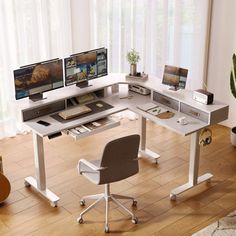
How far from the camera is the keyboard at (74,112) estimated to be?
4.75 m

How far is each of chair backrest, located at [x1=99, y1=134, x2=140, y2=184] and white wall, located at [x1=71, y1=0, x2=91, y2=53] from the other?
8.53 ft

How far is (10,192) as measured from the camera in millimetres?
4918

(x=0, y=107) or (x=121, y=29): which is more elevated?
(x=121, y=29)

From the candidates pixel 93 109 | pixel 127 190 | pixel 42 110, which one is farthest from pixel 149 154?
pixel 42 110

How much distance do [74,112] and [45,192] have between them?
2.63ft

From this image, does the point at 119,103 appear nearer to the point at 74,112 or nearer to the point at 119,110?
the point at 119,110

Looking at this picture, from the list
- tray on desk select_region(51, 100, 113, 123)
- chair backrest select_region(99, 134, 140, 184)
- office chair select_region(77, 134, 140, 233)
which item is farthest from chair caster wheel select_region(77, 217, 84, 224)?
tray on desk select_region(51, 100, 113, 123)

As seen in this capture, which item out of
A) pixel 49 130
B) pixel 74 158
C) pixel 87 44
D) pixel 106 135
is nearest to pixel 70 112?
pixel 49 130

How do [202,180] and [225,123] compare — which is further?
[225,123]

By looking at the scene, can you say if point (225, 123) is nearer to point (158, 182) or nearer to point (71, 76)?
point (158, 182)

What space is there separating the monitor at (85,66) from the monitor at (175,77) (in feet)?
2.15

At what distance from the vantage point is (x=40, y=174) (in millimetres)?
4785

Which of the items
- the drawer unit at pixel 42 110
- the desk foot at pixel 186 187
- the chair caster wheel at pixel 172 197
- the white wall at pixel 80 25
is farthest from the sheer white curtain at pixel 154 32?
the chair caster wheel at pixel 172 197

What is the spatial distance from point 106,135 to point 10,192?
1.60m
